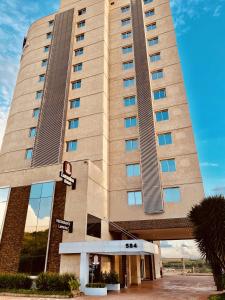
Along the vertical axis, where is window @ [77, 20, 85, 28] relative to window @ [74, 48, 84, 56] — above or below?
above

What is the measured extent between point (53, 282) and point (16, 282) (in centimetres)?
361

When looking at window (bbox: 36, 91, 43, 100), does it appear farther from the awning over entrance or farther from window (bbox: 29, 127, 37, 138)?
the awning over entrance

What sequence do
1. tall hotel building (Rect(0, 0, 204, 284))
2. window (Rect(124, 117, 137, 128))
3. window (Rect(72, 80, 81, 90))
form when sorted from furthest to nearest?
window (Rect(72, 80, 81, 90))
window (Rect(124, 117, 137, 128))
tall hotel building (Rect(0, 0, 204, 284))

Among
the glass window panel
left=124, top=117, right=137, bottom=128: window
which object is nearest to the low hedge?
the glass window panel

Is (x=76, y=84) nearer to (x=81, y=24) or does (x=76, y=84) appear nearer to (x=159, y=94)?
(x=159, y=94)

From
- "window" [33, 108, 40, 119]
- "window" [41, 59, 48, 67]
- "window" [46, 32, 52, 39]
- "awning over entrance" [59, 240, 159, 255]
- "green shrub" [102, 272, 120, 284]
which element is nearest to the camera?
"awning over entrance" [59, 240, 159, 255]

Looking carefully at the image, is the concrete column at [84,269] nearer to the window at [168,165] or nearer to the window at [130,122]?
the window at [168,165]

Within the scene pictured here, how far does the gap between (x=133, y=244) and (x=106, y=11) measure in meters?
40.6

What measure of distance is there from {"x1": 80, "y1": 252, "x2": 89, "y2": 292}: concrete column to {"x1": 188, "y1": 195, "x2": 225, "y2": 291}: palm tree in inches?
386

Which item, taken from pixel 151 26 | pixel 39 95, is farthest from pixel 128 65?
pixel 39 95

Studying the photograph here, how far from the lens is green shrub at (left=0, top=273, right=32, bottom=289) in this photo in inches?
837

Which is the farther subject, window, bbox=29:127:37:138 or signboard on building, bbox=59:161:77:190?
window, bbox=29:127:37:138

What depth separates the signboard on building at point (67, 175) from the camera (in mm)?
24945

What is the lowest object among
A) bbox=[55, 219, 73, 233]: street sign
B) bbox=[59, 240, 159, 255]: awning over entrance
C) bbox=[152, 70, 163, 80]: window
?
bbox=[59, 240, 159, 255]: awning over entrance
